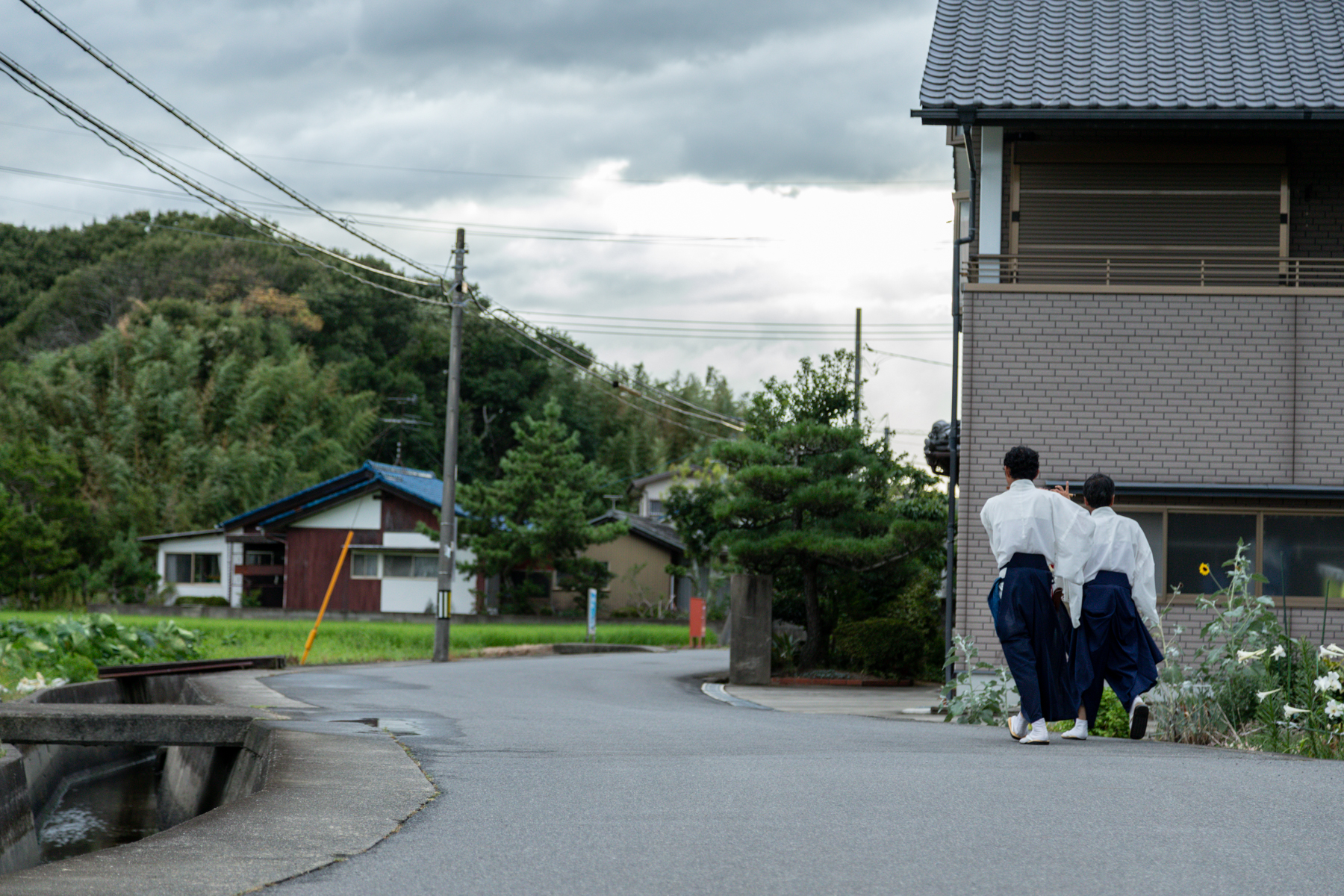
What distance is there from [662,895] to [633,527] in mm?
43271

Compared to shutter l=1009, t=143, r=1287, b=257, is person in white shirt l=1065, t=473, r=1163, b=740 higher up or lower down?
lower down

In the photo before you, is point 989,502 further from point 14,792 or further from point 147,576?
point 147,576

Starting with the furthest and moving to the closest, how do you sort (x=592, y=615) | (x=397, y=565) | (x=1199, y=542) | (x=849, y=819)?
(x=397, y=565) → (x=592, y=615) → (x=1199, y=542) → (x=849, y=819)

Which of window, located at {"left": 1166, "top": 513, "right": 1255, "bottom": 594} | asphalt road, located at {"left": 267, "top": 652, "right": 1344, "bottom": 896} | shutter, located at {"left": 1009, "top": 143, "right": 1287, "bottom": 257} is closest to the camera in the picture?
asphalt road, located at {"left": 267, "top": 652, "right": 1344, "bottom": 896}

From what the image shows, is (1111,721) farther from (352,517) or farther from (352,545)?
(352,517)

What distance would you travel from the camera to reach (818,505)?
19672 mm

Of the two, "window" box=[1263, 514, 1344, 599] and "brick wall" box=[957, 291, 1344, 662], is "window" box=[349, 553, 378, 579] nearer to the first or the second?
"brick wall" box=[957, 291, 1344, 662]

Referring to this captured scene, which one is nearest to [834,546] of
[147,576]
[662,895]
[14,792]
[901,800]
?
[14,792]

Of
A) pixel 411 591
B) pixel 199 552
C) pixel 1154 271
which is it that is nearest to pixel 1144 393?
pixel 1154 271

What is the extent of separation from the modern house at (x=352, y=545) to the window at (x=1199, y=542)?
28.2 metres

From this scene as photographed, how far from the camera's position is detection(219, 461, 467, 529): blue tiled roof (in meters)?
38.4

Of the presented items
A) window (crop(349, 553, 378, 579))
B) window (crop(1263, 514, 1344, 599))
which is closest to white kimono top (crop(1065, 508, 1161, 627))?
window (crop(1263, 514, 1344, 599))

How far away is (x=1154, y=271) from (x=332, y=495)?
2990cm

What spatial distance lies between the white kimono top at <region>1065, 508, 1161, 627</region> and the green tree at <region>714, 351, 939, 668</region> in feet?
36.3
